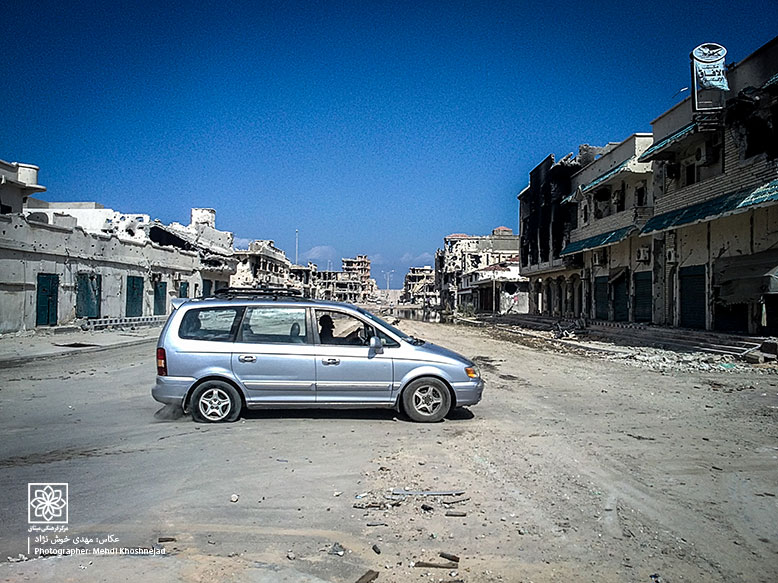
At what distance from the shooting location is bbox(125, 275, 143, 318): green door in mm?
30297

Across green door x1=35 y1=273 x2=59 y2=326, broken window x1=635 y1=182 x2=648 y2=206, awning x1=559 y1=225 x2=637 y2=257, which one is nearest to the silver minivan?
green door x1=35 y1=273 x2=59 y2=326

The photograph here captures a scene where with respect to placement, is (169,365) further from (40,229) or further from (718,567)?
(40,229)

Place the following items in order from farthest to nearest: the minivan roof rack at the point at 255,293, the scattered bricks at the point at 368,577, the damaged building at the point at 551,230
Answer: the damaged building at the point at 551,230, the minivan roof rack at the point at 255,293, the scattered bricks at the point at 368,577

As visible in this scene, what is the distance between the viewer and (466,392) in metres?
7.69

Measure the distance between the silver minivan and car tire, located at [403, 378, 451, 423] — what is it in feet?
0.05

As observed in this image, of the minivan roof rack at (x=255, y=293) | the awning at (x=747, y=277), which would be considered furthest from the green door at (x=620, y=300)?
the minivan roof rack at (x=255, y=293)

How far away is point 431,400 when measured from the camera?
25.0ft

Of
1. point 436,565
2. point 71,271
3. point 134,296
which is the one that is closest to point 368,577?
point 436,565

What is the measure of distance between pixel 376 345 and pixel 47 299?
21.6 metres

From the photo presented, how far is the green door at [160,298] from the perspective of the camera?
33875 mm

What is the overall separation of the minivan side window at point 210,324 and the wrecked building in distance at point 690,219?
15.1m

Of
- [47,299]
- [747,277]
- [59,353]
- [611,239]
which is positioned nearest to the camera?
[747,277]

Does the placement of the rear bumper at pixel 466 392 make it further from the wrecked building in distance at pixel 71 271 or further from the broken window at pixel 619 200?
the broken window at pixel 619 200

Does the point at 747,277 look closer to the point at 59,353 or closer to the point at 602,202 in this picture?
the point at 602,202
